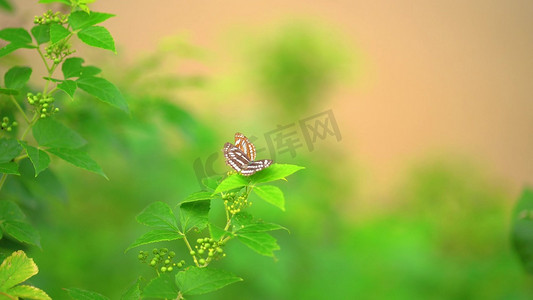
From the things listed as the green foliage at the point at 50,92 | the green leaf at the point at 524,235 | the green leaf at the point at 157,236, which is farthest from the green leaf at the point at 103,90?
the green leaf at the point at 524,235

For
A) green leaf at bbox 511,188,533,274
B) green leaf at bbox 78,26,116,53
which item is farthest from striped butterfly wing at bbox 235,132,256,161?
green leaf at bbox 511,188,533,274

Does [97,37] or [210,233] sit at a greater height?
[97,37]

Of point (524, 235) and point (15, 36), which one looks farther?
point (524, 235)

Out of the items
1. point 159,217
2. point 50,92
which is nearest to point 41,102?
point 50,92

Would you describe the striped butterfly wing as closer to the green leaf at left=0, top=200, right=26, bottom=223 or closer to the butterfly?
the butterfly

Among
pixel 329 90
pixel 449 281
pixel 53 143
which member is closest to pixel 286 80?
pixel 329 90

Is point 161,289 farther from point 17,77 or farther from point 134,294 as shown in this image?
point 17,77

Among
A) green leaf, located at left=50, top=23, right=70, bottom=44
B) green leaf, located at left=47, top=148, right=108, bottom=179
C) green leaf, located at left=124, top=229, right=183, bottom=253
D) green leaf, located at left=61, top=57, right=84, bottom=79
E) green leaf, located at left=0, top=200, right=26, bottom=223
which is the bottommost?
green leaf, located at left=124, top=229, right=183, bottom=253

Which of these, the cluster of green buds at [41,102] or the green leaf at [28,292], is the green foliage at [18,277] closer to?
the green leaf at [28,292]
